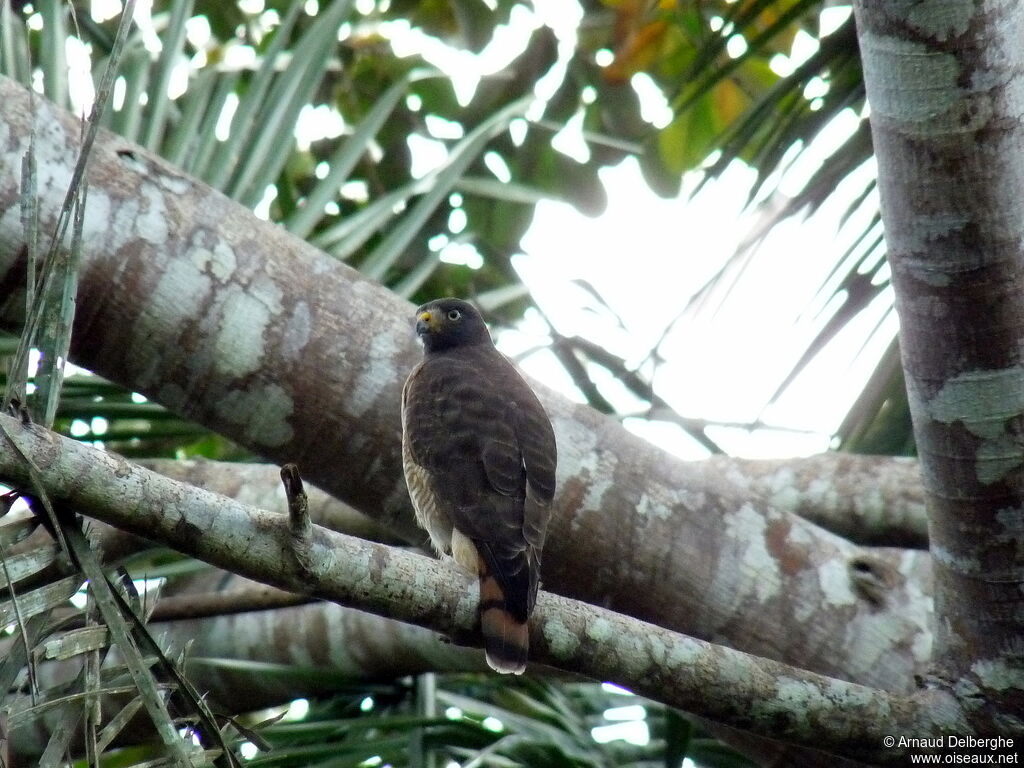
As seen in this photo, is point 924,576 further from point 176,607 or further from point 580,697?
point 176,607

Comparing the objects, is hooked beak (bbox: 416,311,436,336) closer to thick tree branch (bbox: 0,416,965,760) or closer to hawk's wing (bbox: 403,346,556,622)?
hawk's wing (bbox: 403,346,556,622)

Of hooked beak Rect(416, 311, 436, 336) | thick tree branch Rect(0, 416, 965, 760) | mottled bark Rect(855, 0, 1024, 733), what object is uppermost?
hooked beak Rect(416, 311, 436, 336)

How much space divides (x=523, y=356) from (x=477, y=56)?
166 centimetres

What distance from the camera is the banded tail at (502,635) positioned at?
104 inches

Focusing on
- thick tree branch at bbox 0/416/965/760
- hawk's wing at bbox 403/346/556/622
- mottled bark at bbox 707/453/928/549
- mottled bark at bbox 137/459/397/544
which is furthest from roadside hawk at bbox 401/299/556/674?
mottled bark at bbox 707/453/928/549

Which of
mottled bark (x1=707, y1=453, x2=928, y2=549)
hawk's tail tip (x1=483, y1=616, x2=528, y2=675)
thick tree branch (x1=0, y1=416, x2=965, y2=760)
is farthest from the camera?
mottled bark (x1=707, y1=453, x2=928, y2=549)

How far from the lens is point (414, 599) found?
7.73 ft

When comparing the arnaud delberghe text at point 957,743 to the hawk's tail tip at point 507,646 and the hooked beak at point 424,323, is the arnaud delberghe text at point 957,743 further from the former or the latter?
the hooked beak at point 424,323

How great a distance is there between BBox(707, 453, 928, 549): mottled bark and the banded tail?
4.16 ft

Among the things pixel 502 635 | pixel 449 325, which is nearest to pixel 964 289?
pixel 502 635

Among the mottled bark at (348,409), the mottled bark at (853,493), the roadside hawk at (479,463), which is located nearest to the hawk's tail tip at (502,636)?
the roadside hawk at (479,463)

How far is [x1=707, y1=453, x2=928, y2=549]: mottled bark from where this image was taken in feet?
12.6

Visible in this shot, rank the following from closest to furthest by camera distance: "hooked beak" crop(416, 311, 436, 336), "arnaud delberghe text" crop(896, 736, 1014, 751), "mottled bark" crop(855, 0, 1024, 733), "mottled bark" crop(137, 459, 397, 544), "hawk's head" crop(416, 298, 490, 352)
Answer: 1. "mottled bark" crop(855, 0, 1024, 733)
2. "arnaud delberghe text" crop(896, 736, 1014, 751)
3. "hooked beak" crop(416, 311, 436, 336)
4. "hawk's head" crop(416, 298, 490, 352)
5. "mottled bark" crop(137, 459, 397, 544)

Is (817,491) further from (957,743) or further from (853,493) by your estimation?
(957,743)
